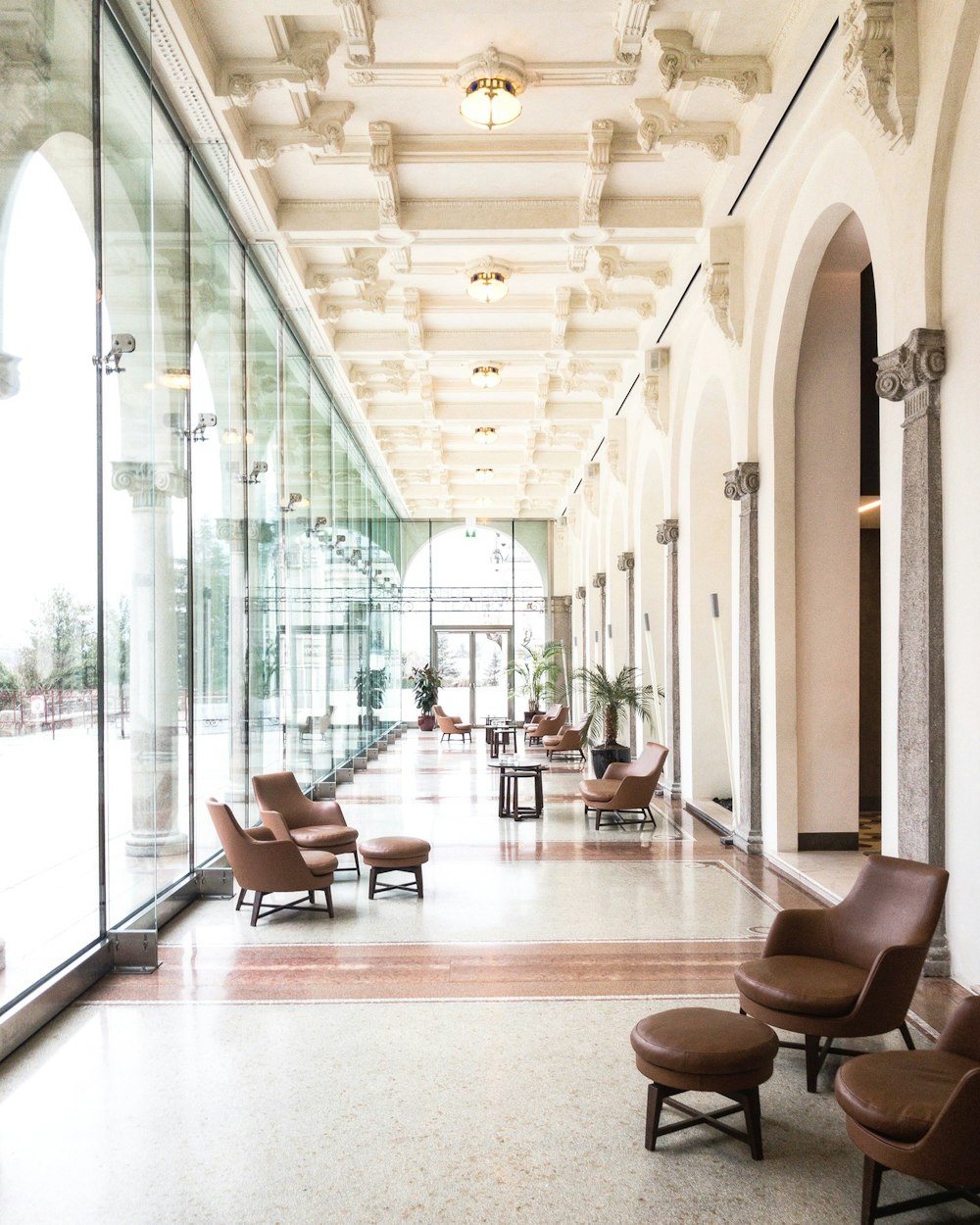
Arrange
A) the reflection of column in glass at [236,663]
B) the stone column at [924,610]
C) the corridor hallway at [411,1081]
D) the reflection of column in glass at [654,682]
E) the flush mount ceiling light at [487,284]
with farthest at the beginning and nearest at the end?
the reflection of column in glass at [654,682] < the flush mount ceiling light at [487,284] < the reflection of column in glass at [236,663] < the stone column at [924,610] < the corridor hallway at [411,1081]

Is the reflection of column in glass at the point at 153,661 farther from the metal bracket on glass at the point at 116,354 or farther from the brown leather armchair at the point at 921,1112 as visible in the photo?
the brown leather armchair at the point at 921,1112

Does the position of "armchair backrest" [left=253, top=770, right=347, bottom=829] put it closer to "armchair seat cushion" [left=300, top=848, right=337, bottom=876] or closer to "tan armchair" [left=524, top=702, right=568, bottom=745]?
"armchair seat cushion" [left=300, top=848, right=337, bottom=876]

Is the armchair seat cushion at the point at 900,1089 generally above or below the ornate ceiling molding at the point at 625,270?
below

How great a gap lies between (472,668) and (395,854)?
65.4 ft

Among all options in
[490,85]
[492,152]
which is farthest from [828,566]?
[490,85]

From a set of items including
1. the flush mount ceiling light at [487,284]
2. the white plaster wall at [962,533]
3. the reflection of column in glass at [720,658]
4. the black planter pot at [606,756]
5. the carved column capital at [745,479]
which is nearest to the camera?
the white plaster wall at [962,533]

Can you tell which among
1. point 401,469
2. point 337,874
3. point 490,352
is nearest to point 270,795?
point 337,874

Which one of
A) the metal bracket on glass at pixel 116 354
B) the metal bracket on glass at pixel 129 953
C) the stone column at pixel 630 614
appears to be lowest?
the metal bracket on glass at pixel 129 953

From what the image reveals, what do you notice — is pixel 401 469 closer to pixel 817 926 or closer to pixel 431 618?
pixel 431 618

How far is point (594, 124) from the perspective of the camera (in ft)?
25.6

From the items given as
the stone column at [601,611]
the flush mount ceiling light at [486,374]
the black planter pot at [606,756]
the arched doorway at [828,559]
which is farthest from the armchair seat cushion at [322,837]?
the stone column at [601,611]

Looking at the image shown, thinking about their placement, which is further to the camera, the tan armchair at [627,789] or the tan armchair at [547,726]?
the tan armchair at [547,726]

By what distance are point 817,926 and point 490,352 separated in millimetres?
9875

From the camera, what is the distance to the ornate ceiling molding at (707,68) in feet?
22.2
